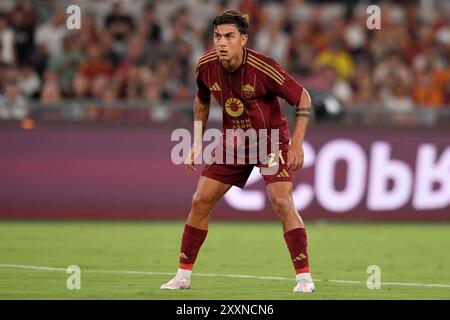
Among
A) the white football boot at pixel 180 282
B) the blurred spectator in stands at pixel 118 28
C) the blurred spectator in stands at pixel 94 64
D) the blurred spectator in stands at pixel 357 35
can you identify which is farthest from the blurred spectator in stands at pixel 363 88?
the white football boot at pixel 180 282

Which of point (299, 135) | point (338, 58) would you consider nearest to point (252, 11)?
point (338, 58)

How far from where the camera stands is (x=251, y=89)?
401 inches

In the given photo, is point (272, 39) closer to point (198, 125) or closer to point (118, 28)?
point (118, 28)

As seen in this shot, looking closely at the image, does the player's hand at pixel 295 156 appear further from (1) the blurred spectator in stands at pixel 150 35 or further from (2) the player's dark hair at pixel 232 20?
(1) the blurred spectator in stands at pixel 150 35

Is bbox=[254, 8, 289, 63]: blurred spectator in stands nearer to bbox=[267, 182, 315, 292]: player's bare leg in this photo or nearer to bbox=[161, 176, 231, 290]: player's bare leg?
bbox=[161, 176, 231, 290]: player's bare leg

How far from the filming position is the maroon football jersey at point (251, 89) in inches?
400

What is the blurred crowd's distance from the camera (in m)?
18.9

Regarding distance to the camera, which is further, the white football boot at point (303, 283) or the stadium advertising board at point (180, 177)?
the stadium advertising board at point (180, 177)

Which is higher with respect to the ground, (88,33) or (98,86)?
(88,33)

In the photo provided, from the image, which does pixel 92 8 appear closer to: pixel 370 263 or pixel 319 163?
pixel 319 163

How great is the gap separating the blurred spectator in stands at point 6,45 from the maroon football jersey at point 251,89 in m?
9.25

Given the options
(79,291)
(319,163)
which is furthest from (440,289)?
(319,163)

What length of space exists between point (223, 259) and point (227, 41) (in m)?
3.90

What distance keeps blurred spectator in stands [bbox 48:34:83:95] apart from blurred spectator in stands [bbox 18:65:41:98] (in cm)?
34
